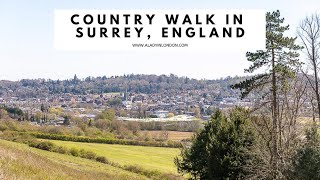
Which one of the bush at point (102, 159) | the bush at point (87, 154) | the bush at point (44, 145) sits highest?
the bush at point (44, 145)

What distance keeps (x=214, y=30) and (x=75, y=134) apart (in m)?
61.5

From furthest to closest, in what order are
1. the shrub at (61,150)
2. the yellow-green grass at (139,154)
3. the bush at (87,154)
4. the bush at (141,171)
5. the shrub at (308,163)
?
the yellow-green grass at (139,154) < the shrub at (61,150) < the bush at (87,154) < the bush at (141,171) < the shrub at (308,163)

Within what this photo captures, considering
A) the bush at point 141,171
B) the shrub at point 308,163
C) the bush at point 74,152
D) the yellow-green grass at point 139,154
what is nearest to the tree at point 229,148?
the shrub at point 308,163

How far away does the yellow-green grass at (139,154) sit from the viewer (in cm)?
5429

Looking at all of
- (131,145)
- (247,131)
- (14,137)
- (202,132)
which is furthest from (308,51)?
(131,145)

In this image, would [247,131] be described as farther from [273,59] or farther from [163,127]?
[163,127]

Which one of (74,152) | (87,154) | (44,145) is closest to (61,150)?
(74,152)

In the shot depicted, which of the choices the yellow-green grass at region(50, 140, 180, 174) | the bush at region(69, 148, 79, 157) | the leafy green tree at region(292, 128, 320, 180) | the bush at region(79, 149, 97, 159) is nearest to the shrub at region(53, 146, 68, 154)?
the bush at region(69, 148, 79, 157)

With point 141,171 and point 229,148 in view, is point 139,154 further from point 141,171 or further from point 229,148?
point 229,148

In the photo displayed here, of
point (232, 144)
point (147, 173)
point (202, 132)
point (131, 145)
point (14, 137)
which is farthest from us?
point (131, 145)

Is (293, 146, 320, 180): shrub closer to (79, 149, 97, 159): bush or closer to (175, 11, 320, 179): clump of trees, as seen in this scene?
(175, 11, 320, 179): clump of trees

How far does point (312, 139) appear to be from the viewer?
878 inches

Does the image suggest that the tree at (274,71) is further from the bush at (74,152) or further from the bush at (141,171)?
the bush at (74,152)

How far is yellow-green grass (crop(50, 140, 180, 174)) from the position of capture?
5429cm
